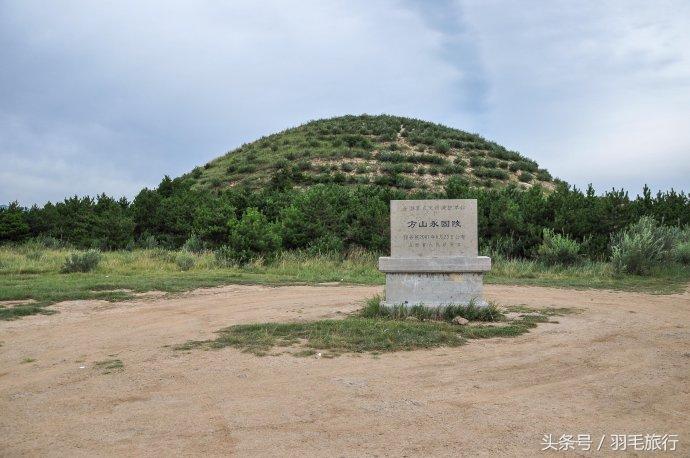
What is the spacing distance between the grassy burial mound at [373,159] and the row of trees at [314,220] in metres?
10.9

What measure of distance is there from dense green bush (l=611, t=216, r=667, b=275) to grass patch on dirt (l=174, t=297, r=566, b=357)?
8384mm

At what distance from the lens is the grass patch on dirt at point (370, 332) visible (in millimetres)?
7410

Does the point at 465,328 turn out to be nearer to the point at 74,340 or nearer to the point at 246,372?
the point at 246,372

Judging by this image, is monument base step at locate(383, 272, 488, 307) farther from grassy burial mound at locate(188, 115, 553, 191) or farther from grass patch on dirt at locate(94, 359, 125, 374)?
grassy burial mound at locate(188, 115, 553, 191)

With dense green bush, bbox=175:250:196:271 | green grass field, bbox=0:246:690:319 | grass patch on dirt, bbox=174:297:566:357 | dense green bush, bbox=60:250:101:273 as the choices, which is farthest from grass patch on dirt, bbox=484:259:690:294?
dense green bush, bbox=60:250:101:273

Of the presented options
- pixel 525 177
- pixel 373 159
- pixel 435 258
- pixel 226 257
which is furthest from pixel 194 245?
pixel 525 177

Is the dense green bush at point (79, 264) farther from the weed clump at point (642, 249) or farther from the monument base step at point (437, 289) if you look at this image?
the weed clump at point (642, 249)

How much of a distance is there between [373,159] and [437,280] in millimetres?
32107

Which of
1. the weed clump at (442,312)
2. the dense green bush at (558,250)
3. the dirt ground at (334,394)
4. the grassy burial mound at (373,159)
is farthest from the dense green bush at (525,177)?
the weed clump at (442,312)

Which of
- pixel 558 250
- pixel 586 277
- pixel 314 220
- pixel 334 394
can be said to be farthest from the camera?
pixel 314 220

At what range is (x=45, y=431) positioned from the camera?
4633 millimetres

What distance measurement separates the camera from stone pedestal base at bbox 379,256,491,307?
9.37 metres

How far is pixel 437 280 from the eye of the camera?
9445mm

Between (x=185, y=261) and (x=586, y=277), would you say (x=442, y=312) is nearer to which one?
(x=586, y=277)
